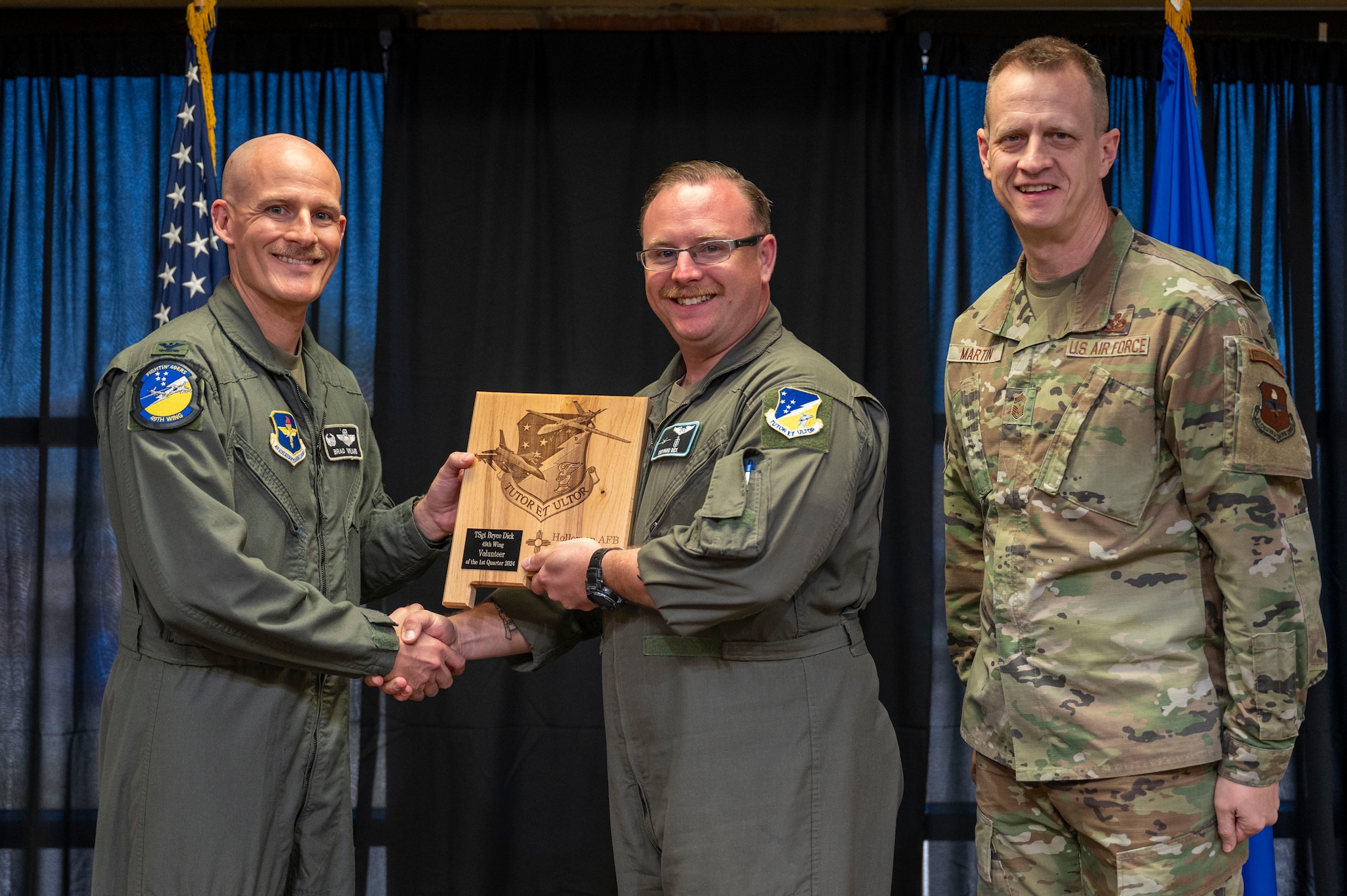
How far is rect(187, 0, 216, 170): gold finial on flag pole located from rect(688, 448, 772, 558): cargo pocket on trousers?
193 centimetres

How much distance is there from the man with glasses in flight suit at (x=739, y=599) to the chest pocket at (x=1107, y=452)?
37 cm

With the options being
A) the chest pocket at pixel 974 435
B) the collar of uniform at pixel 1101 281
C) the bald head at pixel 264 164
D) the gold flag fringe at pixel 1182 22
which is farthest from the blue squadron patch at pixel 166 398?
the gold flag fringe at pixel 1182 22

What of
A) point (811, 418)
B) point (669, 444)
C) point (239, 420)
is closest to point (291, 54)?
point (239, 420)

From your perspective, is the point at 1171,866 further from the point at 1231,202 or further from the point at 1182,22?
the point at 1231,202

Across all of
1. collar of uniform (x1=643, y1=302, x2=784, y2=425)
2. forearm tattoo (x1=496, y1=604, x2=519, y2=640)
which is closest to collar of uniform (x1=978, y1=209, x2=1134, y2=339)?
collar of uniform (x1=643, y1=302, x2=784, y2=425)

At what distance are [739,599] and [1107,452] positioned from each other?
0.73m

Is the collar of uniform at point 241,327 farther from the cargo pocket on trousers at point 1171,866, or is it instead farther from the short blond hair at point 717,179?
the cargo pocket on trousers at point 1171,866

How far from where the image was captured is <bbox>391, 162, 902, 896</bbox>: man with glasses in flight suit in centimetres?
196

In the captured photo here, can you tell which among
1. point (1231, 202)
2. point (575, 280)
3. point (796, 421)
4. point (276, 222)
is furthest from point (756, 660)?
point (1231, 202)

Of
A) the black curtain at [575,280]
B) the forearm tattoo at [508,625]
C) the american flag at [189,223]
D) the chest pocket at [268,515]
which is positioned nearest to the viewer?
the chest pocket at [268,515]

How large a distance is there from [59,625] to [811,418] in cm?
276

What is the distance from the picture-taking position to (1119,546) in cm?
191

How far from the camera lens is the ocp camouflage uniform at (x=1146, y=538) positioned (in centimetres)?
182

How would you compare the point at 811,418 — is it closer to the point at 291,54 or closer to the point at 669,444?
the point at 669,444
